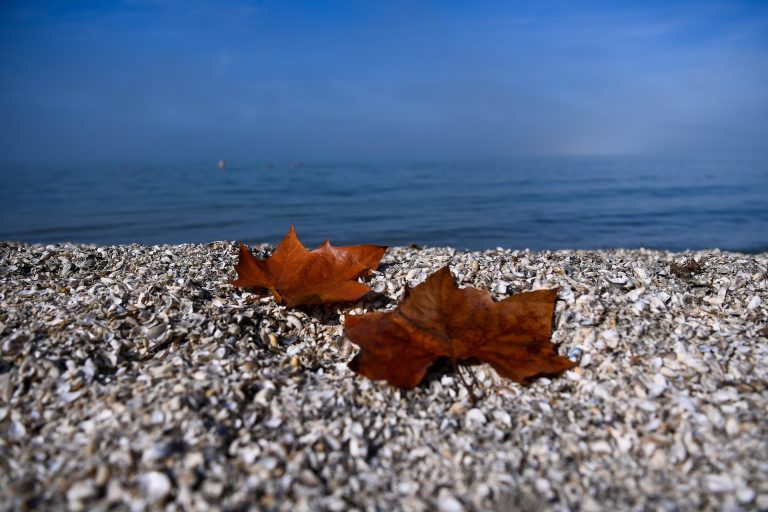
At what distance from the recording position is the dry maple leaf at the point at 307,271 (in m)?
3.50

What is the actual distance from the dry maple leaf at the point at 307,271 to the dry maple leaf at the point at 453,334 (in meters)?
0.51

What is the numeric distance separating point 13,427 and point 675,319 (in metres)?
3.57

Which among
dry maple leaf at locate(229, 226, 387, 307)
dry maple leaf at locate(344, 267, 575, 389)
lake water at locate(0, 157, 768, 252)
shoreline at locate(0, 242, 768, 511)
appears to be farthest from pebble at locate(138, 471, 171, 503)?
lake water at locate(0, 157, 768, 252)

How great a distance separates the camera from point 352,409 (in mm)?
2525

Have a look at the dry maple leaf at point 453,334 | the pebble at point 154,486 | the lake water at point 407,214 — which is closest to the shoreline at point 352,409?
the pebble at point 154,486

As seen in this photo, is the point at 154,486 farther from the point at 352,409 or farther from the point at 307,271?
the point at 307,271

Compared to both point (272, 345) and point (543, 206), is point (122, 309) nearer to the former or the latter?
point (272, 345)

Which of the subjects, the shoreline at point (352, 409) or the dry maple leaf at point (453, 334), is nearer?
the shoreline at point (352, 409)

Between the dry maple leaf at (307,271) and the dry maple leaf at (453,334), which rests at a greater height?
the dry maple leaf at (307,271)

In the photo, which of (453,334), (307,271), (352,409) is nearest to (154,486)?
(352,409)

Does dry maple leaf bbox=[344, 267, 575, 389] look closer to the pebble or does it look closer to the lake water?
the pebble

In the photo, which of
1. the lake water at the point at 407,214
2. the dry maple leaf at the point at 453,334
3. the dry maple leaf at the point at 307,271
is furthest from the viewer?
the lake water at the point at 407,214

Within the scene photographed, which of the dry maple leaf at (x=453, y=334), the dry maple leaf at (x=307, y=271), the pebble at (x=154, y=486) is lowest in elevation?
the pebble at (x=154, y=486)

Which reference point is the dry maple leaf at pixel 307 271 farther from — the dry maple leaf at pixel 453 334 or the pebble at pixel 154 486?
the pebble at pixel 154 486
